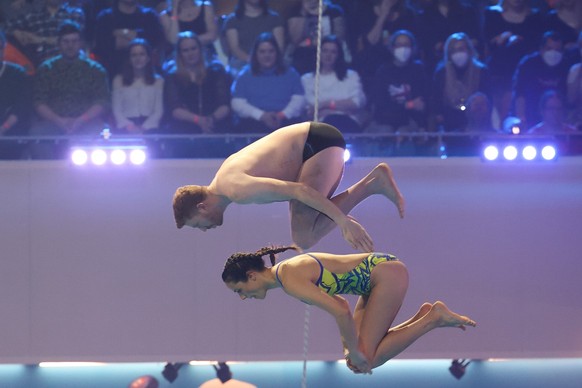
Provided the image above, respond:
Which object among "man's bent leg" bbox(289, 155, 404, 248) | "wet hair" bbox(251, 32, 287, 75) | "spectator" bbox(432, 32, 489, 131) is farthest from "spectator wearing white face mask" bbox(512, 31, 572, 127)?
"man's bent leg" bbox(289, 155, 404, 248)

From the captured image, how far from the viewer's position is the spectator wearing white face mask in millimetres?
6828

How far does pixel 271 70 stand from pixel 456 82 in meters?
1.19

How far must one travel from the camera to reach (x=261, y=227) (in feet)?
22.7

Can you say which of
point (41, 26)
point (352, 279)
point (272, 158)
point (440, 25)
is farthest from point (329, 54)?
point (352, 279)

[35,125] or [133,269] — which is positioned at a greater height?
[35,125]

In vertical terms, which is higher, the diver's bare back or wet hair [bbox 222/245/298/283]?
the diver's bare back

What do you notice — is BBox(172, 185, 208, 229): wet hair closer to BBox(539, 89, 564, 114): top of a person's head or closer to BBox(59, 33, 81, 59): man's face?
BBox(59, 33, 81, 59): man's face

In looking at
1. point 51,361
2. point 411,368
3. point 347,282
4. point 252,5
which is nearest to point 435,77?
point 252,5

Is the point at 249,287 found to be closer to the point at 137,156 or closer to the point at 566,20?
the point at 137,156

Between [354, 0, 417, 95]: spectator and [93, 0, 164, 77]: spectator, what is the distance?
1317mm

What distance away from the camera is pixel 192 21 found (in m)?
6.92

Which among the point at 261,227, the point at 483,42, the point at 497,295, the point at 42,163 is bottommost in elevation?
the point at 497,295

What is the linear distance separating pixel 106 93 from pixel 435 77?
83.3 inches

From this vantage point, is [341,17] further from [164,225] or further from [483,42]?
[164,225]
